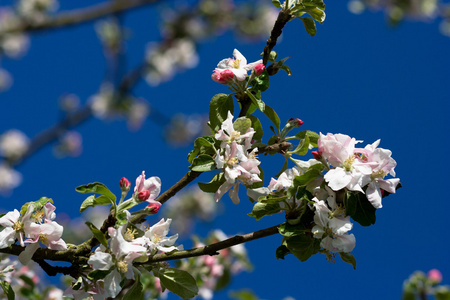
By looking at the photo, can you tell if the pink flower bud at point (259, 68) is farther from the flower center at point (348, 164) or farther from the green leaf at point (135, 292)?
the green leaf at point (135, 292)

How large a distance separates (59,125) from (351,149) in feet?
19.2

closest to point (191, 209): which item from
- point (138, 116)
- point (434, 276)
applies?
point (138, 116)

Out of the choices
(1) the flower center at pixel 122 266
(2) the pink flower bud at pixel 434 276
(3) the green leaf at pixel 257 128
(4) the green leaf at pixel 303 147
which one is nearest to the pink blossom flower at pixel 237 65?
(3) the green leaf at pixel 257 128

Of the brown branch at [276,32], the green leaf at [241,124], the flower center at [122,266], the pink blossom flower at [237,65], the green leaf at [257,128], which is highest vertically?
the brown branch at [276,32]

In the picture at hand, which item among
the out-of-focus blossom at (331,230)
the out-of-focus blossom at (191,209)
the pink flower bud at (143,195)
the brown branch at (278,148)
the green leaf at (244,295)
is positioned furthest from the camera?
the out-of-focus blossom at (191,209)

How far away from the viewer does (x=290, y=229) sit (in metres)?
1.13

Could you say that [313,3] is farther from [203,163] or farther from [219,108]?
[203,163]

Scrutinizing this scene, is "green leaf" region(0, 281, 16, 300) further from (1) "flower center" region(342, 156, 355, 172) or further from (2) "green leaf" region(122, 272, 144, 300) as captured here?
(1) "flower center" region(342, 156, 355, 172)

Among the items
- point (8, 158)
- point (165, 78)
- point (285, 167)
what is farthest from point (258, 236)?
point (8, 158)

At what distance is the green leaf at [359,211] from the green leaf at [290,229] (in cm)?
11

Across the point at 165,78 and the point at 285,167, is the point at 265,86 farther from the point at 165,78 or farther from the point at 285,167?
the point at 165,78

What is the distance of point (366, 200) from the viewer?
114cm

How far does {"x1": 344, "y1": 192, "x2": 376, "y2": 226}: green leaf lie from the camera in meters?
1.12

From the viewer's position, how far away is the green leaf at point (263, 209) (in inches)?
47.2
